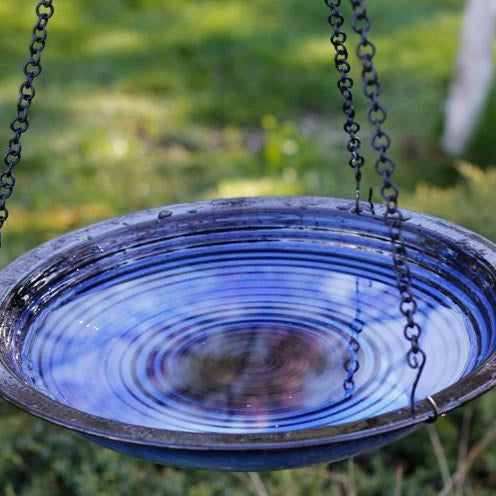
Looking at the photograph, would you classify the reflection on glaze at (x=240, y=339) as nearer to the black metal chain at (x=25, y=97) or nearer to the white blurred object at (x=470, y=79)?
the black metal chain at (x=25, y=97)

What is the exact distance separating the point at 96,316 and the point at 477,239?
2.73ft

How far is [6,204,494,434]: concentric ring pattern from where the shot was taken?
1.77 meters

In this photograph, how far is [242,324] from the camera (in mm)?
2064

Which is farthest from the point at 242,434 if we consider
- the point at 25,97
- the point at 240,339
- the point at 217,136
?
the point at 217,136

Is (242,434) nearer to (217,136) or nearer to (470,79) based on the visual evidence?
(470,79)

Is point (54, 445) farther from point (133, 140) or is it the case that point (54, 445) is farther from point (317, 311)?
point (133, 140)

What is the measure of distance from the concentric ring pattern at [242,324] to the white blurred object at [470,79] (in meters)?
3.68

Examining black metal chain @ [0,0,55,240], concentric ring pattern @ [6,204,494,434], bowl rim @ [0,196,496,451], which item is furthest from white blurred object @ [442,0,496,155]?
bowl rim @ [0,196,496,451]

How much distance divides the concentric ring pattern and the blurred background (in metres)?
0.97

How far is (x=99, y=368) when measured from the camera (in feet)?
6.17

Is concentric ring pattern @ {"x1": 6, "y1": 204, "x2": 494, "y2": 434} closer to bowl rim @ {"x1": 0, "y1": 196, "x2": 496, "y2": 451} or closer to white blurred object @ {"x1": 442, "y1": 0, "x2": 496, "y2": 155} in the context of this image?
bowl rim @ {"x1": 0, "y1": 196, "x2": 496, "y2": 451}

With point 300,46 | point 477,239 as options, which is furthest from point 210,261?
point 300,46

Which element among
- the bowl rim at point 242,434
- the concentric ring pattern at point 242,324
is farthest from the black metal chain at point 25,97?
the bowl rim at point 242,434

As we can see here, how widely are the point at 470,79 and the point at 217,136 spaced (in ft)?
5.73
